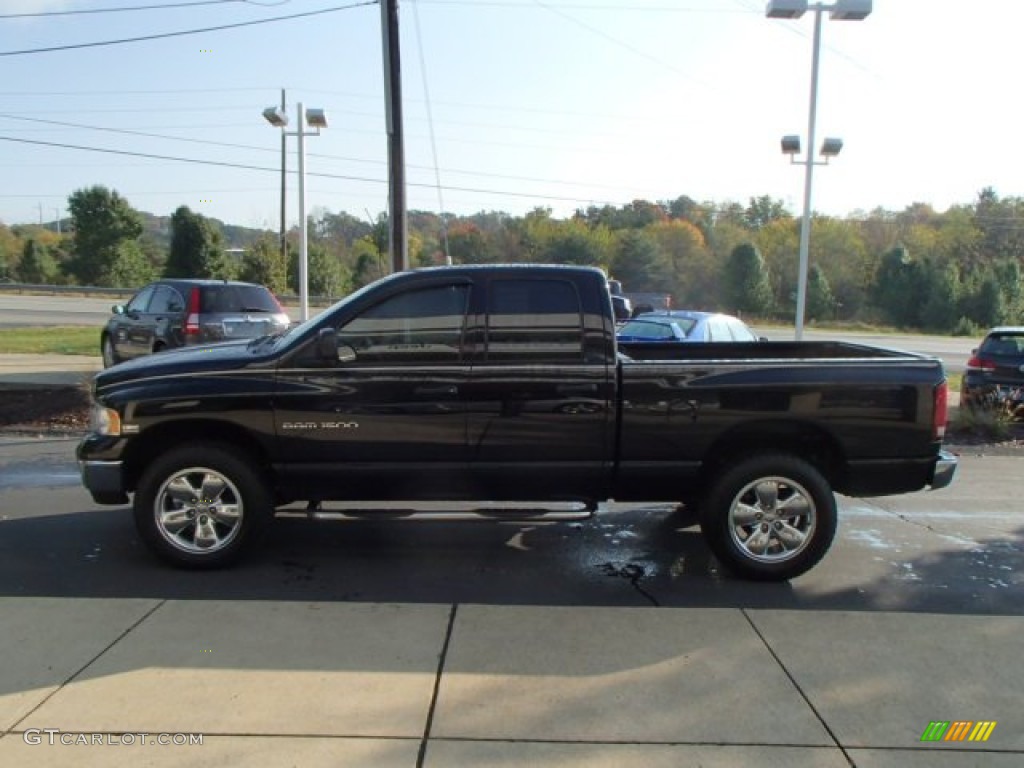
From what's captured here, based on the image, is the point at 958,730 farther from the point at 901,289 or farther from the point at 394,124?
the point at 901,289

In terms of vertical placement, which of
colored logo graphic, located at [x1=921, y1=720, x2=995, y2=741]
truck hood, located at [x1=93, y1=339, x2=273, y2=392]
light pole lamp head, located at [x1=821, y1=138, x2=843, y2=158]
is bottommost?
colored logo graphic, located at [x1=921, y1=720, x2=995, y2=741]

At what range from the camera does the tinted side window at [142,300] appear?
13.0m

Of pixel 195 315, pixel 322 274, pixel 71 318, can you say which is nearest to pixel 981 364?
pixel 195 315

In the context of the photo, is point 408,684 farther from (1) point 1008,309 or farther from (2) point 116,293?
(1) point 1008,309

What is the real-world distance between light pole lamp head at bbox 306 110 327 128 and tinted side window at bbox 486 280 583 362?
1277 centimetres

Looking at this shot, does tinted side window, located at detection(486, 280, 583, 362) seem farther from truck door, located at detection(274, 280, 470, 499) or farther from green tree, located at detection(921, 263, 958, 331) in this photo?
green tree, located at detection(921, 263, 958, 331)

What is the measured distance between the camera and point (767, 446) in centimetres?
520

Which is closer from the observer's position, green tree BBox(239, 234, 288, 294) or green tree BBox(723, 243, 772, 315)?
green tree BBox(239, 234, 288, 294)

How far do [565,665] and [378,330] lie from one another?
2337mm

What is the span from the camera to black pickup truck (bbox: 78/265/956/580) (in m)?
4.95

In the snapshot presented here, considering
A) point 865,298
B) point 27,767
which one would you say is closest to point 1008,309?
point 865,298

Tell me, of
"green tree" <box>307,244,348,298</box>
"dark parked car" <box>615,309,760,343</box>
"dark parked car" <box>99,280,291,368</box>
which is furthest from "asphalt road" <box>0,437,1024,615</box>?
"green tree" <box>307,244,348,298</box>

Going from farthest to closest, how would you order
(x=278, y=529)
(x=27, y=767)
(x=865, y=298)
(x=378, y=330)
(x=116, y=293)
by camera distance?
(x=865, y=298), (x=116, y=293), (x=278, y=529), (x=378, y=330), (x=27, y=767)

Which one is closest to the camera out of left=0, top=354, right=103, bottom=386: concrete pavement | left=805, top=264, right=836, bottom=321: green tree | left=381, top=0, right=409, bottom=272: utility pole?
left=0, top=354, right=103, bottom=386: concrete pavement
